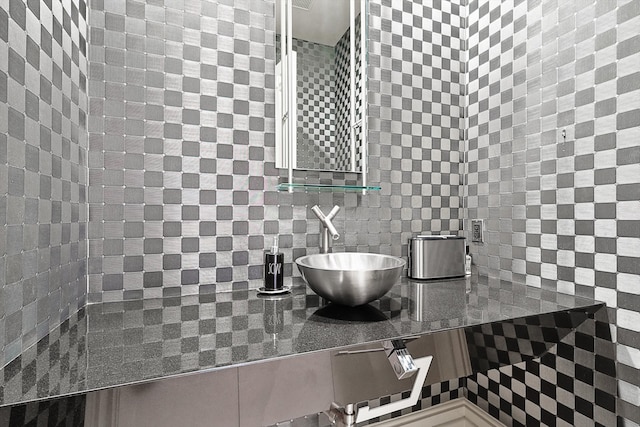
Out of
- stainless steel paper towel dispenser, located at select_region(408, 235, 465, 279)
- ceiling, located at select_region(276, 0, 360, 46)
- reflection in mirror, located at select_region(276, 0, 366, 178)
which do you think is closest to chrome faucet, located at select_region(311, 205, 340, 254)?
reflection in mirror, located at select_region(276, 0, 366, 178)

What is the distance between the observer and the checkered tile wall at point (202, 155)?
3.49ft

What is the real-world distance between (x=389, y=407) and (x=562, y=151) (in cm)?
100

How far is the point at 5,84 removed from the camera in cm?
61

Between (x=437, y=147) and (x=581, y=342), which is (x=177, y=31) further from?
(x=581, y=342)

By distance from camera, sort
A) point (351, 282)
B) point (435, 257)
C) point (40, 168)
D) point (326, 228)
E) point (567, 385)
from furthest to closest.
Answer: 1. point (435, 257)
2. point (326, 228)
3. point (567, 385)
4. point (351, 282)
5. point (40, 168)

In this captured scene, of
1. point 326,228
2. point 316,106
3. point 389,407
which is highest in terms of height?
point 316,106

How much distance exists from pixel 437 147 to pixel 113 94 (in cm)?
128

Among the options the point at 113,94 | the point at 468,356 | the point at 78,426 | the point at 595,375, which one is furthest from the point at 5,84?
the point at 595,375

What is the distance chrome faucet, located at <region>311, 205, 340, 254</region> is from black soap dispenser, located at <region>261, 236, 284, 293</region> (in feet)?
0.63

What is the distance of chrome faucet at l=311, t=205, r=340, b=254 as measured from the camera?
1.20 meters

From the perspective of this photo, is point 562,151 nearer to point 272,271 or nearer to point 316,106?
point 316,106

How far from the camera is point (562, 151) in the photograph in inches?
44.8

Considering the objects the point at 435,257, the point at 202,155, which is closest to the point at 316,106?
the point at 202,155

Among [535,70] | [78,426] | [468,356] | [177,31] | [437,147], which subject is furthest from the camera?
[437,147]
